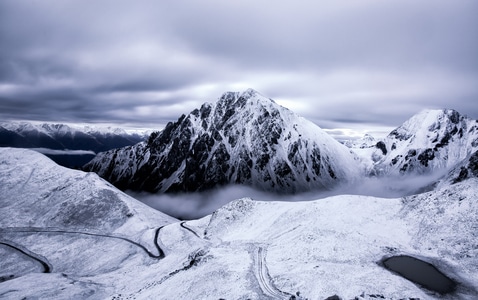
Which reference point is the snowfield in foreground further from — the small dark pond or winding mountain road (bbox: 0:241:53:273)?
the small dark pond

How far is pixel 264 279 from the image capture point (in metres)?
46.0

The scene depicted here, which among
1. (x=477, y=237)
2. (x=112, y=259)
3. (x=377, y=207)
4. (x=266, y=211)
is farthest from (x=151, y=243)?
(x=477, y=237)

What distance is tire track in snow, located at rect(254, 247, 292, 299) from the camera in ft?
134

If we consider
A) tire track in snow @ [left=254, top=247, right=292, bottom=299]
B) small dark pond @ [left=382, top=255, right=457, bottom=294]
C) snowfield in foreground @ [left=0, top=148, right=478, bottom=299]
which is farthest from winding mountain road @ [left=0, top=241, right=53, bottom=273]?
small dark pond @ [left=382, top=255, right=457, bottom=294]

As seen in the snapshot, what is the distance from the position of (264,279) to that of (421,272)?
79.7 ft

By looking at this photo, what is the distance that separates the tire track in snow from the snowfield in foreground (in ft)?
0.52

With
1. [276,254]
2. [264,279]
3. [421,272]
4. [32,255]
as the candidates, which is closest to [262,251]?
[276,254]

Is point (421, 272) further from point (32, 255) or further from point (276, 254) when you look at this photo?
point (32, 255)

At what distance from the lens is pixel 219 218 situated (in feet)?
321

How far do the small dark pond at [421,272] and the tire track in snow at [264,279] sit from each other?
1903 cm

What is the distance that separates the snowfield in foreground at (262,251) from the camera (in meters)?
43.9

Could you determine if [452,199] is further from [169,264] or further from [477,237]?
[169,264]

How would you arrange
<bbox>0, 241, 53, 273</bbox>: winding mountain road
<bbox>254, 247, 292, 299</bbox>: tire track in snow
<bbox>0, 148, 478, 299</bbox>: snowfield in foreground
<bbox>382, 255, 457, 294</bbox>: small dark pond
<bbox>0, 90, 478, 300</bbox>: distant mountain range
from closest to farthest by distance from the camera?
1. <bbox>254, 247, 292, 299</bbox>: tire track in snow
2. <bbox>382, 255, 457, 294</bbox>: small dark pond
3. <bbox>0, 90, 478, 300</bbox>: distant mountain range
4. <bbox>0, 148, 478, 299</bbox>: snowfield in foreground
5. <bbox>0, 241, 53, 273</bbox>: winding mountain road

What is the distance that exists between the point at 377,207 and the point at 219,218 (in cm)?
4751
